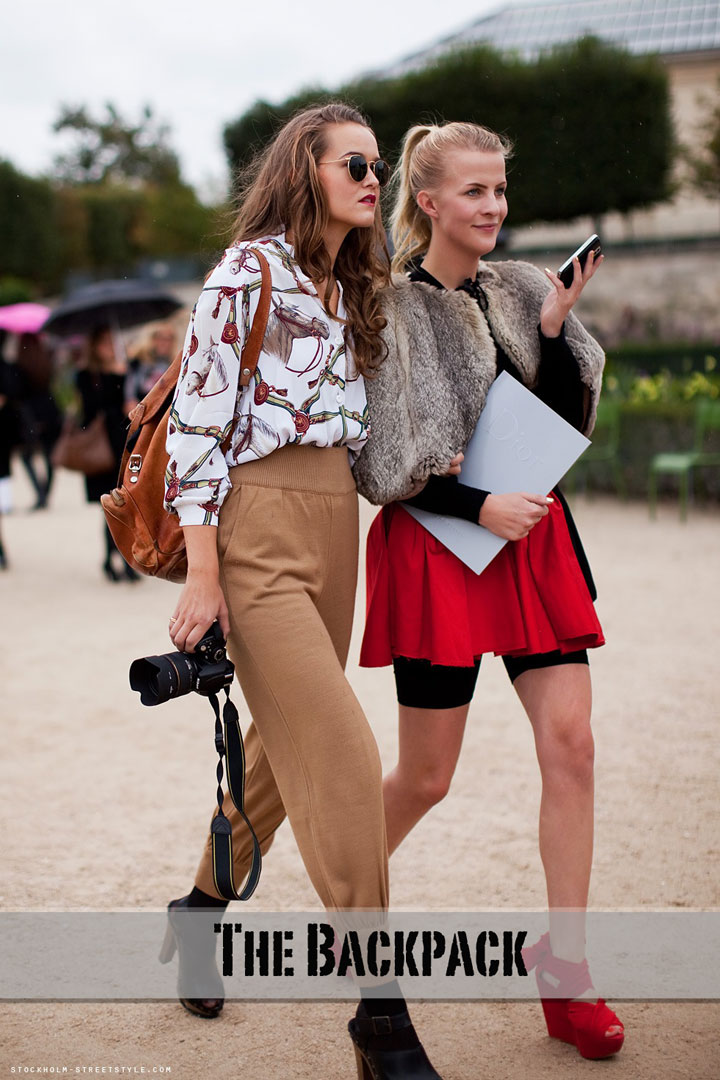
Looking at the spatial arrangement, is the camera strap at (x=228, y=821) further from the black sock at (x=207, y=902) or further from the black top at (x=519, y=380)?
the black top at (x=519, y=380)

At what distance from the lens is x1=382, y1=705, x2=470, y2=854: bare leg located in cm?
264

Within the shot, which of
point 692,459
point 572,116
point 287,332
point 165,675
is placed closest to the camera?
point 165,675

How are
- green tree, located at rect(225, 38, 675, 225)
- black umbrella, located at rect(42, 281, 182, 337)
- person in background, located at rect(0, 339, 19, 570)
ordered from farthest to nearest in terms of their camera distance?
green tree, located at rect(225, 38, 675, 225), person in background, located at rect(0, 339, 19, 570), black umbrella, located at rect(42, 281, 182, 337)

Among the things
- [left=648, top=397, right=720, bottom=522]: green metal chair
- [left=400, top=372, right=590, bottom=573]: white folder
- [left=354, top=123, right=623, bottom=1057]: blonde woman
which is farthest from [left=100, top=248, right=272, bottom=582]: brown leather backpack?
[left=648, top=397, right=720, bottom=522]: green metal chair

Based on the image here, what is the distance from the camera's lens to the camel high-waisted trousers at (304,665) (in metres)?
2.21

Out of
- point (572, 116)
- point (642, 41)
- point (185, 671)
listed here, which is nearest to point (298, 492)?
point (185, 671)

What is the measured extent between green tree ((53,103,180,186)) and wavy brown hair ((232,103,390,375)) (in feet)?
242

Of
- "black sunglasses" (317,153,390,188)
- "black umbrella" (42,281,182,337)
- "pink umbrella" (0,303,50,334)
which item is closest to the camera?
"black sunglasses" (317,153,390,188)

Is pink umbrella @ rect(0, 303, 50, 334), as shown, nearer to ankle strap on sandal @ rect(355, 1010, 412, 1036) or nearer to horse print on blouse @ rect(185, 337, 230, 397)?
horse print on blouse @ rect(185, 337, 230, 397)

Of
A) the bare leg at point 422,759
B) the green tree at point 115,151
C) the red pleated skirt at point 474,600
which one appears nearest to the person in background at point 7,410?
the bare leg at point 422,759

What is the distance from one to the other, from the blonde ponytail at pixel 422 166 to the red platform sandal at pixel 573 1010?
62.8 inches

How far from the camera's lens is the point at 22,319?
1393 cm

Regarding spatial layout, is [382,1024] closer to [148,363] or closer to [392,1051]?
[392,1051]

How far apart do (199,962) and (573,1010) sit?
2.79 feet
